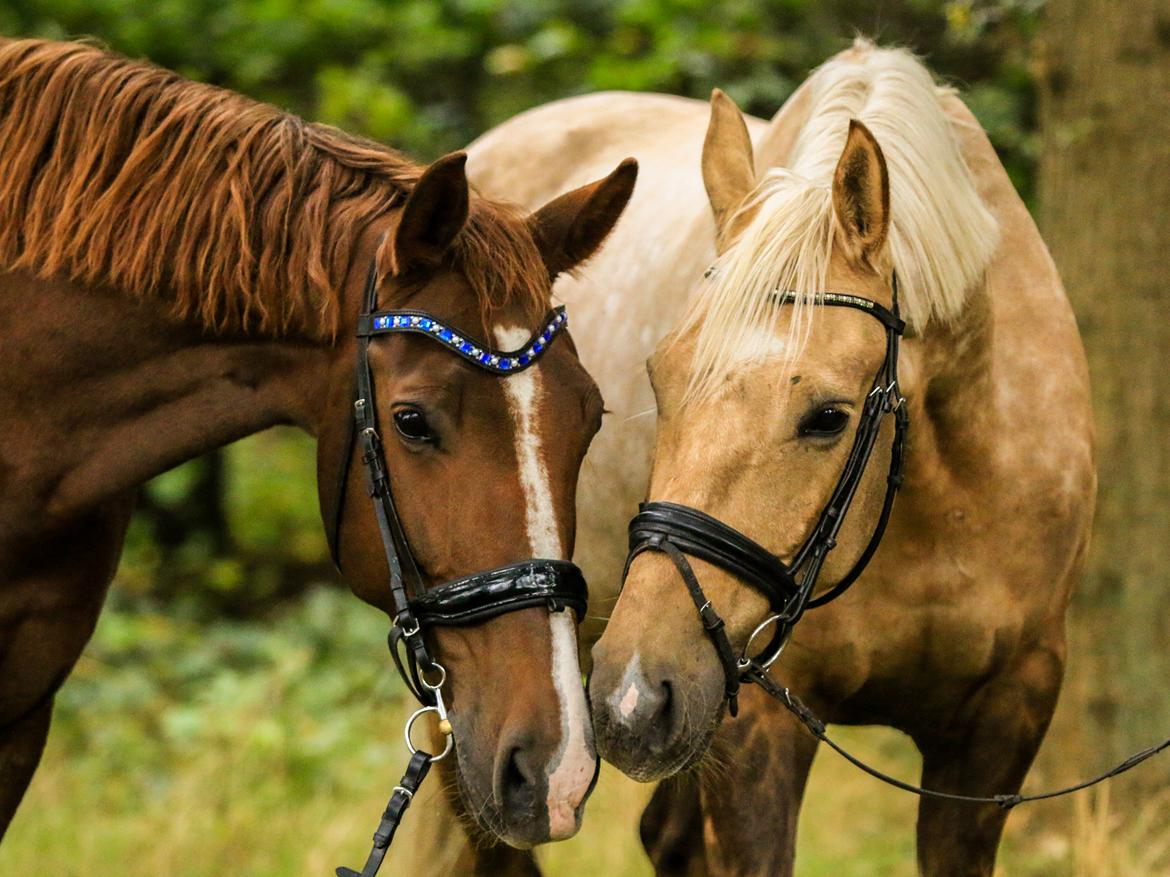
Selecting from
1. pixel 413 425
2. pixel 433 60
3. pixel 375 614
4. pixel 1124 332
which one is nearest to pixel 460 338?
pixel 413 425

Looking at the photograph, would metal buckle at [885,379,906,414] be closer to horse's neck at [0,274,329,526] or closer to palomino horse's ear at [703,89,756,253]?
palomino horse's ear at [703,89,756,253]

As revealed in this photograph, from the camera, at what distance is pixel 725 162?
10.4 ft

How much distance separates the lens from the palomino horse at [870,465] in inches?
103

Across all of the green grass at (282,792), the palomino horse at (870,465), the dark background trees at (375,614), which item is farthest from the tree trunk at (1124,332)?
the palomino horse at (870,465)

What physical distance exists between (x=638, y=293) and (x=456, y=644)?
1.54 metres

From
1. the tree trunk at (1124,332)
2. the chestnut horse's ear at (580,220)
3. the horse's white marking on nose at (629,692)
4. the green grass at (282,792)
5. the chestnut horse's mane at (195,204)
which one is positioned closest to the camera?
the horse's white marking on nose at (629,692)

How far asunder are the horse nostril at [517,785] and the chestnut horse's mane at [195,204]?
819 mm

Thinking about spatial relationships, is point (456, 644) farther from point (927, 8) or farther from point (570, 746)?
point (927, 8)

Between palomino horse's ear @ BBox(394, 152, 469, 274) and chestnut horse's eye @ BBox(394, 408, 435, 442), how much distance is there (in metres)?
0.27

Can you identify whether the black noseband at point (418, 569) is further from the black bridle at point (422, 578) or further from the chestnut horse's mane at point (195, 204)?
the chestnut horse's mane at point (195, 204)

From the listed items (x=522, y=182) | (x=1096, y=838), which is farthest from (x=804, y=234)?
(x=1096, y=838)

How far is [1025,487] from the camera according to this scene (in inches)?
127

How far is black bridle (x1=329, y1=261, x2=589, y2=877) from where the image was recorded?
2570mm

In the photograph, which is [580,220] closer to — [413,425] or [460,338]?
[460,338]
